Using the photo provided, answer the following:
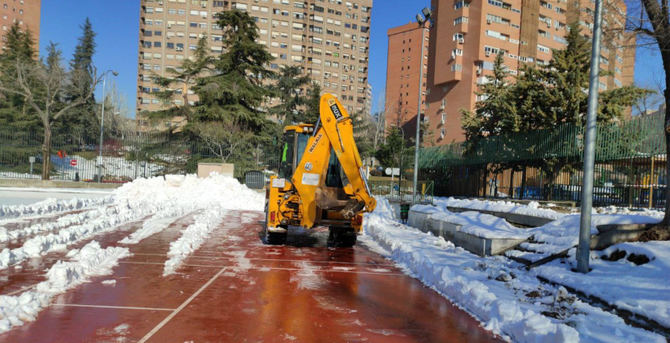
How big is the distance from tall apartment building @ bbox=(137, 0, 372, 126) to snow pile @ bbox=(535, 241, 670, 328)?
7913 cm

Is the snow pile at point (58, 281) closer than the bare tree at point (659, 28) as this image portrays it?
Yes

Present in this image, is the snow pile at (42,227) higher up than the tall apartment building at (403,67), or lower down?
lower down

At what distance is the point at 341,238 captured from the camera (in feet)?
41.6

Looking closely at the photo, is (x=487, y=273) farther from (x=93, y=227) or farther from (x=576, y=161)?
(x=576, y=161)

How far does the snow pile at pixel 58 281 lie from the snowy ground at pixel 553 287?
5.37 metres

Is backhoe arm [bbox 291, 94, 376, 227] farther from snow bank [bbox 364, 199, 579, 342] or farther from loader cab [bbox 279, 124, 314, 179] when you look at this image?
snow bank [bbox 364, 199, 579, 342]

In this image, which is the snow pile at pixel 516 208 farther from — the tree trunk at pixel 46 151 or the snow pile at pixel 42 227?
the tree trunk at pixel 46 151

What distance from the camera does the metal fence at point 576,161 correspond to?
16.6m

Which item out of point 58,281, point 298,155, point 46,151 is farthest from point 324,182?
point 46,151

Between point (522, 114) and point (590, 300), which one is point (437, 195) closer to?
point (522, 114)

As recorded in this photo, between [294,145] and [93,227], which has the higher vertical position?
[294,145]

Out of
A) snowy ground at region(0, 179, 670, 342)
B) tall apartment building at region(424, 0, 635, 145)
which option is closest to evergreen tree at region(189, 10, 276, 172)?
snowy ground at region(0, 179, 670, 342)

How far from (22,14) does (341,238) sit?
133058 millimetres

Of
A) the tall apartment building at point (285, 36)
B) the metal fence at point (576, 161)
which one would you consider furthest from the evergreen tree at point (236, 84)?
the tall apartment building at point (285, 36)
